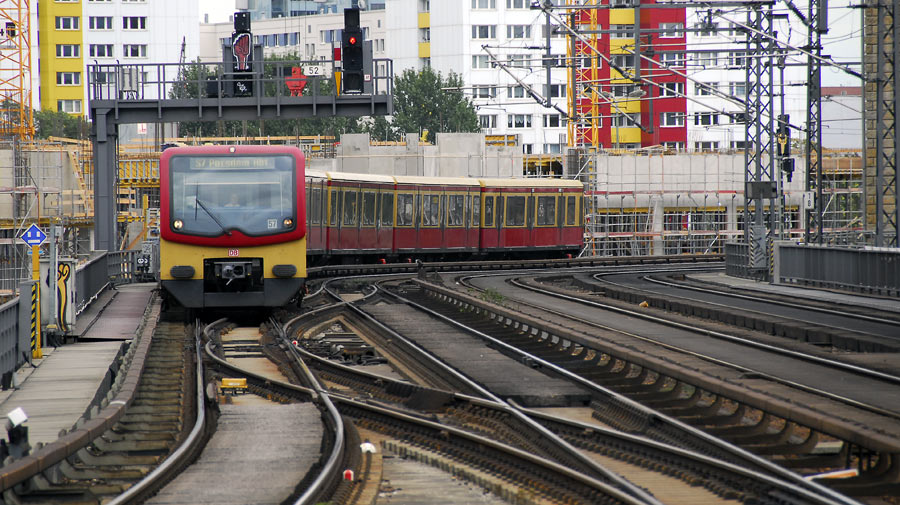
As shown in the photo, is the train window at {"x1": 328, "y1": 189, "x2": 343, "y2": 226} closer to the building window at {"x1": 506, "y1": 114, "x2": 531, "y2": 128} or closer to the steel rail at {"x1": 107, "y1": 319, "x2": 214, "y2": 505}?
the steel rail at {"x1": 107, "y1": 319, "x2": 214, "y2": 505}

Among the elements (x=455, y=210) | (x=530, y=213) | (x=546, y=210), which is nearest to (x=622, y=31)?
(x=455, y=210)

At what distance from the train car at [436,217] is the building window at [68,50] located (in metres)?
64.8

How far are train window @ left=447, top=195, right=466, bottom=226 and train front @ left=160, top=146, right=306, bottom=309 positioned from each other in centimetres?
2148

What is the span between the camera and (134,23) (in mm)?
99938

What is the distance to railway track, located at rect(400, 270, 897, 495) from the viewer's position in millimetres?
8656

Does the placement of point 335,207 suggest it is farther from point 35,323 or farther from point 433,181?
point 35,323

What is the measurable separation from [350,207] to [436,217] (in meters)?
6.26

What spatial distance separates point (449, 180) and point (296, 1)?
83798mm

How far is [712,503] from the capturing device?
→ 25.3 feet

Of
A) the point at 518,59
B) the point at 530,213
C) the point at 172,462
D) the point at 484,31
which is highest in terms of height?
the point at 484,31

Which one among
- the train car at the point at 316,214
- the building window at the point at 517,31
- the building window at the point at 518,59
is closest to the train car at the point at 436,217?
the building window at the point at 518,59

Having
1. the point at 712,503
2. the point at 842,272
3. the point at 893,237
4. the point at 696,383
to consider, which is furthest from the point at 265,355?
the point at 893,237

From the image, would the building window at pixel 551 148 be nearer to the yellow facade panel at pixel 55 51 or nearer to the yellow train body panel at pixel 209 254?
the yellow facade panel at pixel 55 51

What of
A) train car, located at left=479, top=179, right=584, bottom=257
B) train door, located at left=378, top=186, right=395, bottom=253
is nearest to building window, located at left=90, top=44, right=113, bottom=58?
train car, located at left=479, top=179, right=584, bottom=257
